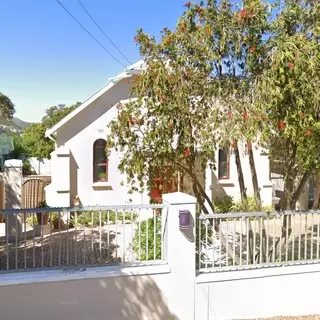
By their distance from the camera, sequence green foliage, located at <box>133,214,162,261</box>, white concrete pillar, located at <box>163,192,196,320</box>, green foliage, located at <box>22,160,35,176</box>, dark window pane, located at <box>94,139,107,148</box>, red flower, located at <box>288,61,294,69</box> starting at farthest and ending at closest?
green foliage, located at <box>22,160,35,176</box> < dark window pane, located at <box>94,139,107,148</box> < green foliage, located at <box>133,214,162,261</box> < white concrete pillar, located at <box>163,192,196,320</box> < red flower, located at <box>288,61,294,69</box>

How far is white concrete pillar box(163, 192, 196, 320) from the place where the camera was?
613 cm

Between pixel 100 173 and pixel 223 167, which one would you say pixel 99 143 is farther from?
pixel 223 167

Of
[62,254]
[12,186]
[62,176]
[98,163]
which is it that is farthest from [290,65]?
[62,176]

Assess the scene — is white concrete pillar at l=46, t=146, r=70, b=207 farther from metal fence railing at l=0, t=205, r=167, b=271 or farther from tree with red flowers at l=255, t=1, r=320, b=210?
tree with red flowers at l=255, t=1, r=320, b=210

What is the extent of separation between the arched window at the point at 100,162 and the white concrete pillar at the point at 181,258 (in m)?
9.49

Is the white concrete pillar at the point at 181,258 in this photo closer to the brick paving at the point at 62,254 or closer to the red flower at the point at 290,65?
the brick paving at the point at 62,254

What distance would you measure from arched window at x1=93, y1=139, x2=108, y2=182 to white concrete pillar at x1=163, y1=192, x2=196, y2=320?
9.49 metres

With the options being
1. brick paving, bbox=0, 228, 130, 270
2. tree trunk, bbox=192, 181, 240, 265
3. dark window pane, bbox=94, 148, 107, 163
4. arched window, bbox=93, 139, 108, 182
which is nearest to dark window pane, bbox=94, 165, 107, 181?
arched window, bbox=93, 139, 108, 182

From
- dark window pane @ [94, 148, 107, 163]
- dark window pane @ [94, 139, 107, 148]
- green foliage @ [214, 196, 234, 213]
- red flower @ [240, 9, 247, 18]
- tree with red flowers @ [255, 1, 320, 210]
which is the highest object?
red flower @ [240, 9, 247, 18]

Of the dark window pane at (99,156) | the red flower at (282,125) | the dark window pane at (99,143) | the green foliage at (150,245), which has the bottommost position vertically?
the green foliage at (150,245)

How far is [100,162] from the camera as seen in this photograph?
15.3 meters

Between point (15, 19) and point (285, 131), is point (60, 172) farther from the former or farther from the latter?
point (285, 131)

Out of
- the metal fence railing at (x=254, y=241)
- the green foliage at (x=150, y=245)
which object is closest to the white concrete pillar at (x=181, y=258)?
the metal fence railing at (x=254, y=241)

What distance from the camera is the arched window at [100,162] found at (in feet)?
49.8
